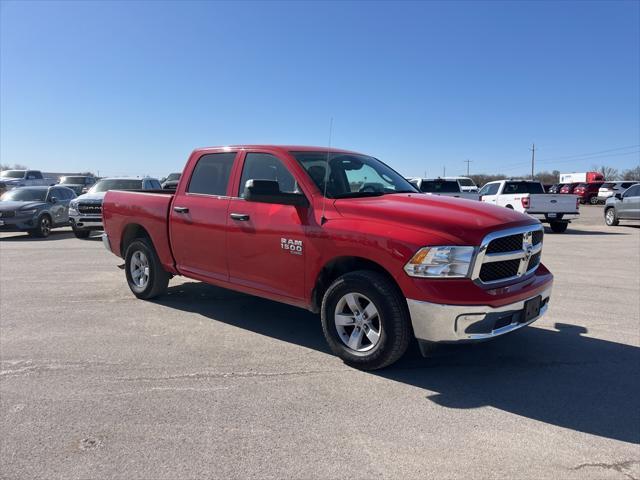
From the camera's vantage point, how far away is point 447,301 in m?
3.71

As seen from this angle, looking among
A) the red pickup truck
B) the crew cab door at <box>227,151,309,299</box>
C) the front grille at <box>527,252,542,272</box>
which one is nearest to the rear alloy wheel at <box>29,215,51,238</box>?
the red pickup truck

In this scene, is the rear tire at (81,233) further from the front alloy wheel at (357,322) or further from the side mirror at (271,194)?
the front alloy wheel at (357,322)

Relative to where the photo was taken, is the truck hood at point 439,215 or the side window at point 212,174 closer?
the truck hood at point 439,215

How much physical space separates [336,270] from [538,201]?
1487cm

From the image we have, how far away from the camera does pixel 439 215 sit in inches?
160

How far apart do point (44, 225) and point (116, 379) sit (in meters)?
13.2

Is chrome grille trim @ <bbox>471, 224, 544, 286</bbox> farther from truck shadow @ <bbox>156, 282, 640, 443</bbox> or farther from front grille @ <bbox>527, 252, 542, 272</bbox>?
truck shadow @ <bbox>156, 282, 640, 443</bbox>

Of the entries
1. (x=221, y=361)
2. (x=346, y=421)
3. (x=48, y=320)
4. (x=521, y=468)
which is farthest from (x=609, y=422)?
(x=48, y=320)

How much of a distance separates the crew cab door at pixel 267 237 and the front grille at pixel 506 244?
1627mm

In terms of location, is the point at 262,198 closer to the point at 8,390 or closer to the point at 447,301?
the point at 447,301

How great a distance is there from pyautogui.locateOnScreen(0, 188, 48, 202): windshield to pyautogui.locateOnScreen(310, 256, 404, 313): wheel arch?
558 inches

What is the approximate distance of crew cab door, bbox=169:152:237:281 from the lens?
17.8ft

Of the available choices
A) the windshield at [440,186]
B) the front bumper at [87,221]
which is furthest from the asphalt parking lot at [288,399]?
the windshield at [440,186]

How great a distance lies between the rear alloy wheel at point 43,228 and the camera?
15.0 metres
